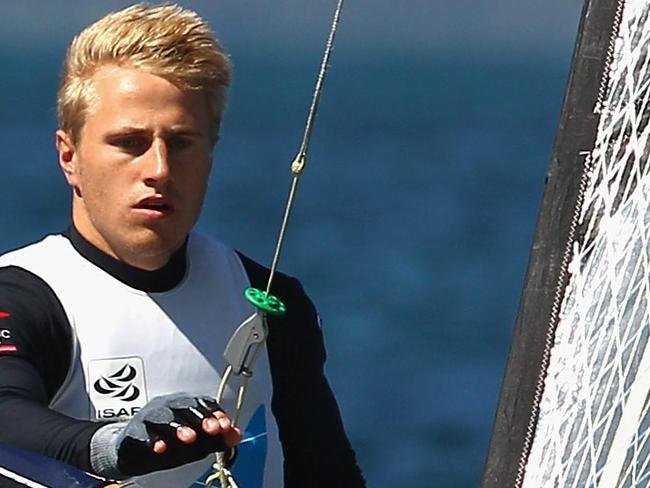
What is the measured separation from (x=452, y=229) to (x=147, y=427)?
72.1ft

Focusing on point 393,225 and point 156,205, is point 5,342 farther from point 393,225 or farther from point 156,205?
point 393,225

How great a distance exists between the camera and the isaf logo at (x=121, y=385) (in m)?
3.07

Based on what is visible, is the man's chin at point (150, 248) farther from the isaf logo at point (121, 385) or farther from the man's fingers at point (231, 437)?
the man's fingers at point (231, 437)

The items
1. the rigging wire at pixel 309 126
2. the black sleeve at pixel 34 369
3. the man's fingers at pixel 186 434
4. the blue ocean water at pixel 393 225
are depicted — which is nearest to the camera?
the man's fingers at pixel 186 434

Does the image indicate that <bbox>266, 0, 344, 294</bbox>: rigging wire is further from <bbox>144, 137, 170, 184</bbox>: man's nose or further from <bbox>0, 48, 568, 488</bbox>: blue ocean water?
<bbox>0, 48, 568, 488</bbox>: blue ocean water

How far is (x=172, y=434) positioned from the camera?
252 cm

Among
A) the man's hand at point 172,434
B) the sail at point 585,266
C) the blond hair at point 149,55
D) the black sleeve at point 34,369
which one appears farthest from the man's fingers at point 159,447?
the blond hair at point 149,55

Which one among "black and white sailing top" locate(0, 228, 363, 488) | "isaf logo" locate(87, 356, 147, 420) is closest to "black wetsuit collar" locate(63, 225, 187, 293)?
"black and white sailing top" locate(0, 228, 363, 488)

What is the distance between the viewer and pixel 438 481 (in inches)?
528

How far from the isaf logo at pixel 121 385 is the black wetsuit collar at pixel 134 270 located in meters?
0.11

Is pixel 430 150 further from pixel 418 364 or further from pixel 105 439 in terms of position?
pixel 105 439

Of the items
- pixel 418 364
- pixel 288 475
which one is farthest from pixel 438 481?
pixel 288 475

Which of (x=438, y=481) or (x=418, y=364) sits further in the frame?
(x=418, y=364)

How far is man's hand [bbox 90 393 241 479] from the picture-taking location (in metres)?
2.53
